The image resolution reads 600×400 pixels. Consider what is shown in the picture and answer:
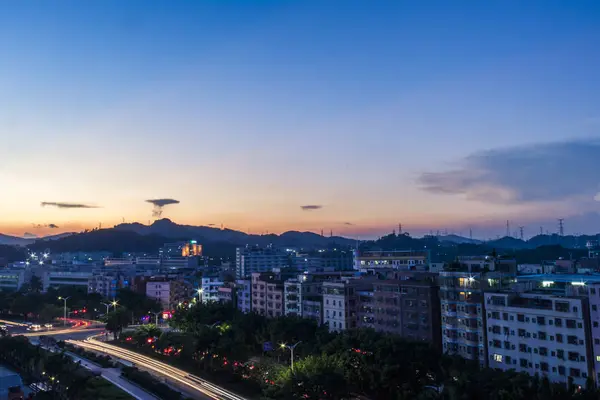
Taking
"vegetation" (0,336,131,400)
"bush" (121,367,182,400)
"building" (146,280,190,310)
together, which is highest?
"building" (146,280,190,310)

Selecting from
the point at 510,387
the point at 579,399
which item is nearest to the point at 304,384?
the point at 510,387

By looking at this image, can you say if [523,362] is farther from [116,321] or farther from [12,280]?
[12,280]

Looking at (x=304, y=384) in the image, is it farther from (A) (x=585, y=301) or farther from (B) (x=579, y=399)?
(A) (x=585, y=301)

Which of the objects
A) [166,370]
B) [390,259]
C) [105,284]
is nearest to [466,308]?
[166,370]

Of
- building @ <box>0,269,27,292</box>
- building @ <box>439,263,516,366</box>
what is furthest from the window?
building @ <box>0,269,27,292</box>

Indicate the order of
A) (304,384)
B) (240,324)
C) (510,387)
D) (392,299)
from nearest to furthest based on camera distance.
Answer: (510,387), (304,384), (392,299), (240,324)

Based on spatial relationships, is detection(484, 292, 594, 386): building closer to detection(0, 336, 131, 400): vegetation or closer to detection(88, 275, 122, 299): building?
detection(0, 336, 131, 400): vegetation
